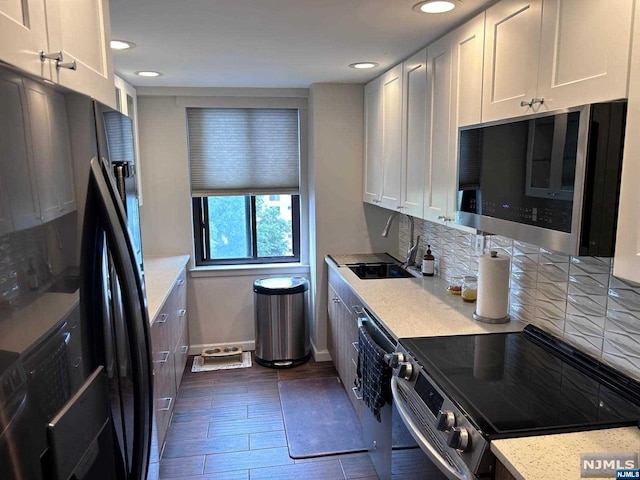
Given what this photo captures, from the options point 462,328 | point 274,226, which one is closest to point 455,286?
point 462,328

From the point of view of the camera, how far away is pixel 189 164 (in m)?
3.94

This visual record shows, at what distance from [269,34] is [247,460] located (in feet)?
7.38

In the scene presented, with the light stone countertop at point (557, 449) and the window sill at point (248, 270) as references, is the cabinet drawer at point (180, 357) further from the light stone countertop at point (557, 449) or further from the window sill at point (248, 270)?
the light stone countertop at point (557, 449)

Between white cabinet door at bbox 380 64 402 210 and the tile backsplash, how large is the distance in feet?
2.59

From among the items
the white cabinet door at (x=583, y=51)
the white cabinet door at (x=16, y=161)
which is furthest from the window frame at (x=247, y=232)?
the white cabinet door at (x=16, y=161)

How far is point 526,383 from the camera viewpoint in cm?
156

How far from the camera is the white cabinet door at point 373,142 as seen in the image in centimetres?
334

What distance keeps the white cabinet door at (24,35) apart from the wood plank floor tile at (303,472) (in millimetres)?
2255

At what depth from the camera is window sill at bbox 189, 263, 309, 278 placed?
4.03 m

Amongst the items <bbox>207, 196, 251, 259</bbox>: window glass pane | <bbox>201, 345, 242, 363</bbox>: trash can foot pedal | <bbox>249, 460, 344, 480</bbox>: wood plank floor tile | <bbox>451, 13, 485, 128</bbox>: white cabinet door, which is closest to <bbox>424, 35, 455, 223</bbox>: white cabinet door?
<bbox>451, 13, 485, 128</bbox>: white cabinet door

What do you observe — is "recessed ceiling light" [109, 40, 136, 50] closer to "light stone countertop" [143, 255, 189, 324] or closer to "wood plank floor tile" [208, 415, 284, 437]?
"light stone countertop" [143, 255, 189, 324]

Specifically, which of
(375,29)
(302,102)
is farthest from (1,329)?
(302,102)

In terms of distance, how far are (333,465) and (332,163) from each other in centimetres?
217

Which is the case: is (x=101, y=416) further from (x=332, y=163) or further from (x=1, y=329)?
(x=332, y=163)
